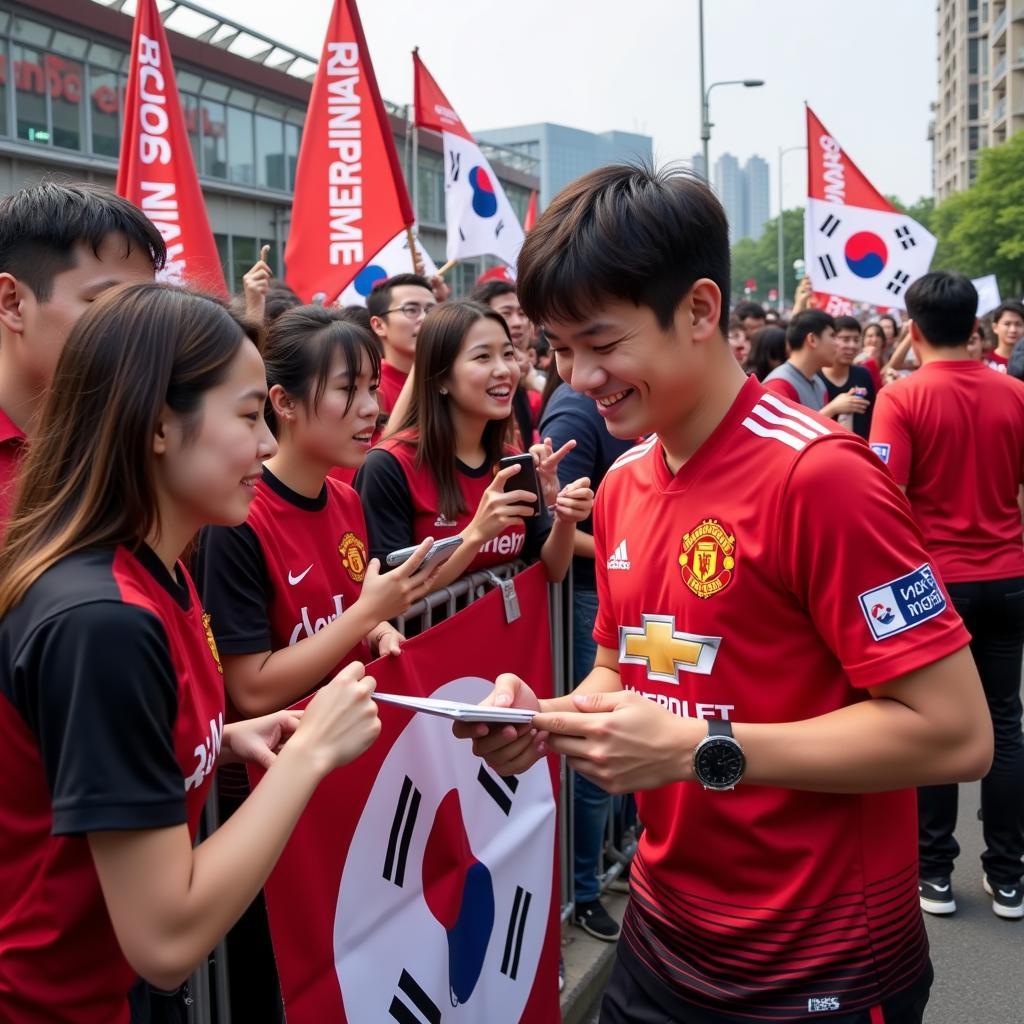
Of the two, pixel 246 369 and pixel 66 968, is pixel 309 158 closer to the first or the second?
pixel 246 369

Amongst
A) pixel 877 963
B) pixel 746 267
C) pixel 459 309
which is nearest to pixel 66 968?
pixel 877 963

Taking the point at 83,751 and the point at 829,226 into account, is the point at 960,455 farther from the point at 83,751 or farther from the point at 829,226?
the point at 829,226

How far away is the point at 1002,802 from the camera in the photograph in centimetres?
430

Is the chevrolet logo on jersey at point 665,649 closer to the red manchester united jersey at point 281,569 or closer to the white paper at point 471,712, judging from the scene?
the white paper at point 471,712

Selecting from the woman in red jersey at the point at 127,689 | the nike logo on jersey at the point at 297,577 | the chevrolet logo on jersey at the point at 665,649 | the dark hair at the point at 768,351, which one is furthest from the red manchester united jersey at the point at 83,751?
the dark hair at the point at 768,351

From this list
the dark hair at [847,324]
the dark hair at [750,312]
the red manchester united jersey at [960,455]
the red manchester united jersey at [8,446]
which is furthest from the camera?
the dark hair at [750,312]

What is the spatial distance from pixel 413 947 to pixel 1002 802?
287 cm

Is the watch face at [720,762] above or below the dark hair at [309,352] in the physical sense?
below

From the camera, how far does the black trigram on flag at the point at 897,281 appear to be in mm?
8922

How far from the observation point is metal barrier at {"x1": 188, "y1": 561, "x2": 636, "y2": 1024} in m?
2.14

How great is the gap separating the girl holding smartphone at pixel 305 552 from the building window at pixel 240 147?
2479cm

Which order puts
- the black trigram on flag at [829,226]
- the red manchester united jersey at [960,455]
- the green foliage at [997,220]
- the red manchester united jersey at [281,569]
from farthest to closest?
1. the green foliage at [997,220]
2. the black trigram on flag at [829,226]
3. the red manchester united jersey at [960,455]
4. the red manchester united jersey at [281,569]

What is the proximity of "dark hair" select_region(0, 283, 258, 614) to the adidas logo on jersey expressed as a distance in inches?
31.6

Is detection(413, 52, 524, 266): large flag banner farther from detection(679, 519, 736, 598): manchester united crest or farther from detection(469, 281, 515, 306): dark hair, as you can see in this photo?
detection(679, 519, 736, 598): manchester united crest
